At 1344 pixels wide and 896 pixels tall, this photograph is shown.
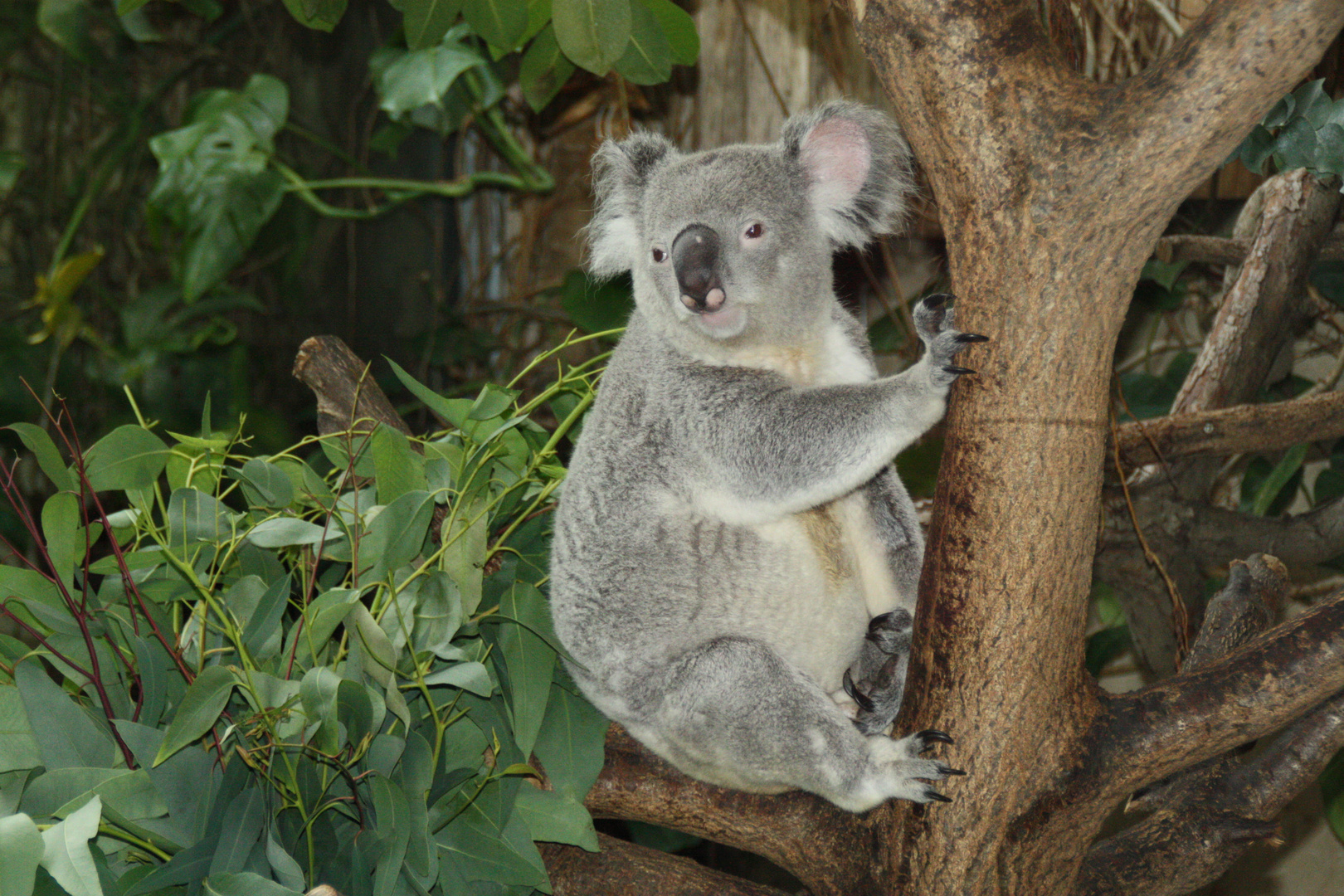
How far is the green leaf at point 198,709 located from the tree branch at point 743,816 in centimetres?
73

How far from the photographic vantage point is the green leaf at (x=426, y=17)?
2.01 metres

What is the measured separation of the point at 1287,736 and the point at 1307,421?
2.27ft

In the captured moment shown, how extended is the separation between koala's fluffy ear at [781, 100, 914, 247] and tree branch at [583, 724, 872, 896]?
99 cm

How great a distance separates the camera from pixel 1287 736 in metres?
1.78

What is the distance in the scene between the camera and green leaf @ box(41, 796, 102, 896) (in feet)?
4.05

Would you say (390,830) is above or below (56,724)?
below

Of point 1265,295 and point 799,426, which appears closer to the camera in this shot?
point 799,426

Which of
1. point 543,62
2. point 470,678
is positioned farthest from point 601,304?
point 470,678

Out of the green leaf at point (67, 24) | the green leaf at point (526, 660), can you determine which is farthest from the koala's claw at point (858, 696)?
the green leaf at point (67, 24)

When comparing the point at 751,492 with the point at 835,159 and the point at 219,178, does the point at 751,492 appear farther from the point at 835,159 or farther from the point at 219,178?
the point at 219,178

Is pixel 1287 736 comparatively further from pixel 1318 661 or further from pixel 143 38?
pixel 143 38

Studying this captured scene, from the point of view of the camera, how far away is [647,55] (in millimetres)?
2111

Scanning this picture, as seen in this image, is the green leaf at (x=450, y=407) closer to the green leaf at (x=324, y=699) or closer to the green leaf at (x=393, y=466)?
the green leaf at (x=393, y=466)

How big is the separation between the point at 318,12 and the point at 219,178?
1.87 metres
